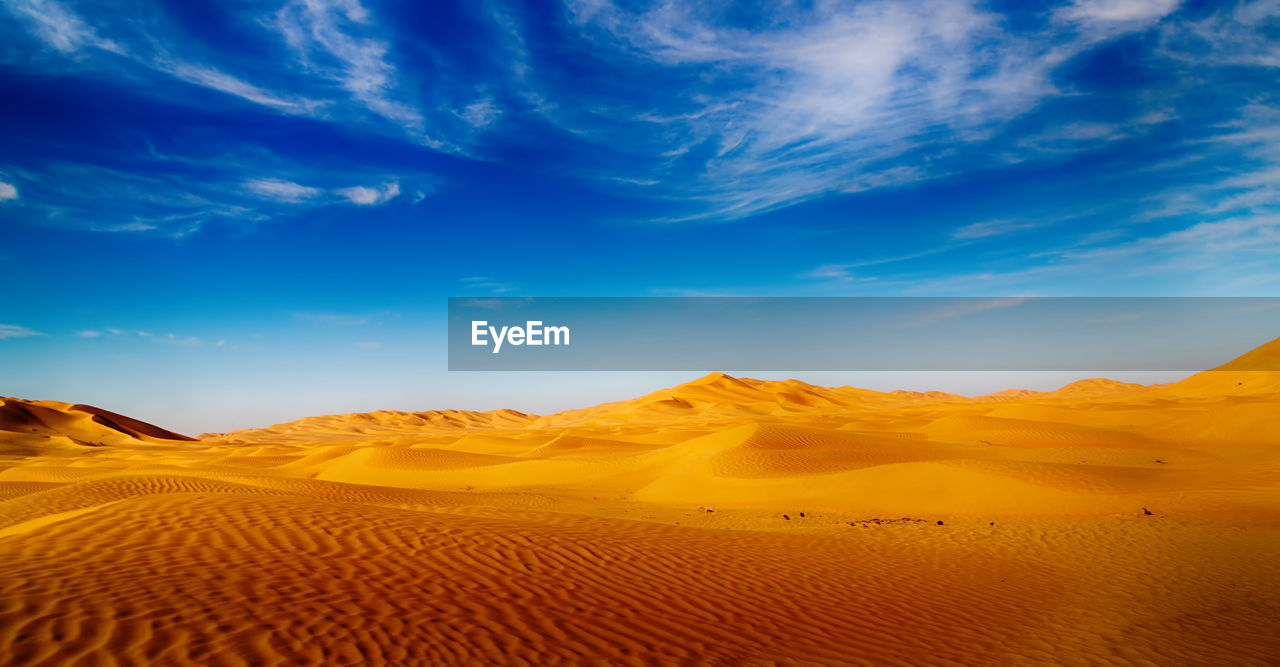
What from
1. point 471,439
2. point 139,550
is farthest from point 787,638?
point 471,439

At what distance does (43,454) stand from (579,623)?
5912 cm

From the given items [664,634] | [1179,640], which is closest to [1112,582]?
[1179,640]

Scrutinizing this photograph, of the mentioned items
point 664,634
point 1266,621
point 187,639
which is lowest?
point 1266,621

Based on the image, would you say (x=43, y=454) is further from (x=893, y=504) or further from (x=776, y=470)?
(x=893, y=504)

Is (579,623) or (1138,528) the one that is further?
(1138,528)

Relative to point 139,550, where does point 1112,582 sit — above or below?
below

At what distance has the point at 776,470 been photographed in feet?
82.0

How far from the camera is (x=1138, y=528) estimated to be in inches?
519

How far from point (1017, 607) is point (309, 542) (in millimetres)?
9702

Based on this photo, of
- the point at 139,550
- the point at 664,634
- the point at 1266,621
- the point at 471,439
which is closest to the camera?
the point at 664,634

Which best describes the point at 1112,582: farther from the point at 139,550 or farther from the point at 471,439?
the point at 471,439

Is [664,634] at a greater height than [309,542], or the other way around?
[309,542]

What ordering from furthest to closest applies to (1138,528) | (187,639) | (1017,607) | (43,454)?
(43,454) < (1138,528) < (1017,607) < (187,639)

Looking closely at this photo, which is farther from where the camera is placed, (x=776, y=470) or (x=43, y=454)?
(x=43, y=454)
